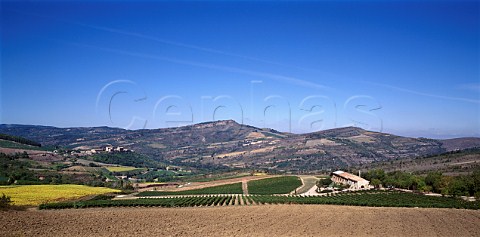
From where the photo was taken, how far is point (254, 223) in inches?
1247

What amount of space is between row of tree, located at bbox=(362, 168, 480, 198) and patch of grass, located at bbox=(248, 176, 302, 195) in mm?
16099

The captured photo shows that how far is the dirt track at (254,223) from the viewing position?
2747 centimetres

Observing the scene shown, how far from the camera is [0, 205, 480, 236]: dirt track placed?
90.1ft

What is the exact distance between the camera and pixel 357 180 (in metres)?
74.3

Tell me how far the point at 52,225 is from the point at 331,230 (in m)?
21.8

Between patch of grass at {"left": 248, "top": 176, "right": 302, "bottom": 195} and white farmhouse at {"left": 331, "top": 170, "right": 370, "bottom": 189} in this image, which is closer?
patch of grass at {"left": 248, "top": 176, "right": 302, "bottom": 195}

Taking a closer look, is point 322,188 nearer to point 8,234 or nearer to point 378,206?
point 378,206

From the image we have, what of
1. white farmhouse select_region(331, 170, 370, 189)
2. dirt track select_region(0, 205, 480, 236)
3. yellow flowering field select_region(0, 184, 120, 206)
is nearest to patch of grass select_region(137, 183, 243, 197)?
yellow flowering field select_region(0, 184, 120, 206)

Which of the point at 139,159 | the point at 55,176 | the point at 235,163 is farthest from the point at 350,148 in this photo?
the point at 55,176

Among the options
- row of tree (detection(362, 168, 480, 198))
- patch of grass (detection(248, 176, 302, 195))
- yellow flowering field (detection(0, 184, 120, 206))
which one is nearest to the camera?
yellow flowering field (detection(0, 184, 120, 206))

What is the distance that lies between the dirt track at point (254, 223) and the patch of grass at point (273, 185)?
30.0m

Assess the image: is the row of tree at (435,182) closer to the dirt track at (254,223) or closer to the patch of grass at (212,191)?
the dirt track at (254,223)

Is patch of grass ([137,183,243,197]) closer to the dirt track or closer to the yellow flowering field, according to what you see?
the yellow flowering field

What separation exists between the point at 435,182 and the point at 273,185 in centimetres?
3014
